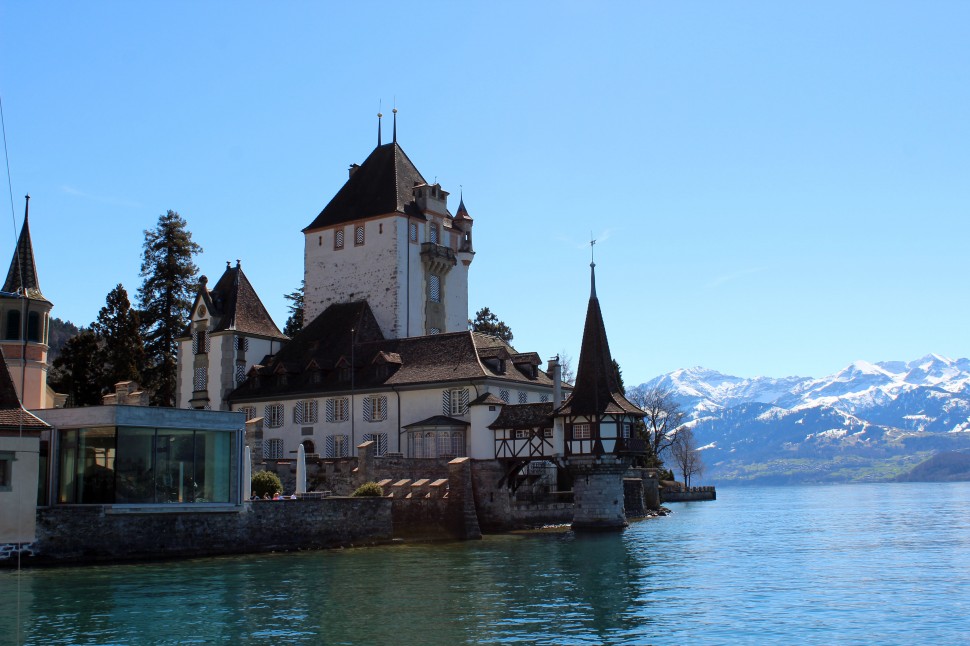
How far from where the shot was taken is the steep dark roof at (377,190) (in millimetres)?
74875

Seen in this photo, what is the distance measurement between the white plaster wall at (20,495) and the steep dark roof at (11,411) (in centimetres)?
51

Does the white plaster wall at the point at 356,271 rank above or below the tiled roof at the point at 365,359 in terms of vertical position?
above

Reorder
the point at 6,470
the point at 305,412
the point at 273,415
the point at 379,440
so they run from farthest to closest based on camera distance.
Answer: the point at 273,415 < the point at 305,412 < the point at 379,440 < the point at 6,470

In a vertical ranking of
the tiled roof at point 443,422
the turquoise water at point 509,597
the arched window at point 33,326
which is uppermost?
the arched window at point 33,326

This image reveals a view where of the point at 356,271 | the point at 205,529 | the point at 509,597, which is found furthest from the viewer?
the point at 356,271

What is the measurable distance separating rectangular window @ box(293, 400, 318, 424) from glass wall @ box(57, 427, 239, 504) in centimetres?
2495

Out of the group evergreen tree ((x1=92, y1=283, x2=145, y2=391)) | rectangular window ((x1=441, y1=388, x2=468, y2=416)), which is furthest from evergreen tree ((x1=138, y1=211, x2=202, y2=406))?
rectangular window ((x1=441, y1=388, x2=468, y2=416))

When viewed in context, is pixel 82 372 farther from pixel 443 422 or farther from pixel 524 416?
pixel 524 416

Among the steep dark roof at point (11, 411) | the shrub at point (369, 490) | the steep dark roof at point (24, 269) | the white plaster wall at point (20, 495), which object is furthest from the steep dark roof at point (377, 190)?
the white plaster wall at point (20, 495)

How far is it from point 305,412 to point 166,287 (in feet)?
81.1

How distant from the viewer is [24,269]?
152 feet

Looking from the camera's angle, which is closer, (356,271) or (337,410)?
(337,410)

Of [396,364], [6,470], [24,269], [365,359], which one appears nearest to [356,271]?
[365,359]

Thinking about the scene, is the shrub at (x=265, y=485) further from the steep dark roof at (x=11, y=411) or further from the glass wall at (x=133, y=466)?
the steep dark roof at (x=11, y=411)
